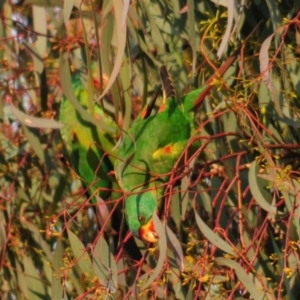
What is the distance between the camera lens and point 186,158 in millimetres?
1917

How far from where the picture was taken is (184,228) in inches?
93.7

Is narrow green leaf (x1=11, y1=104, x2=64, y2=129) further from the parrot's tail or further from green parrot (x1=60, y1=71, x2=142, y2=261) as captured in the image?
green parrot (x1=60, y1=71, x2=142, y2=261)

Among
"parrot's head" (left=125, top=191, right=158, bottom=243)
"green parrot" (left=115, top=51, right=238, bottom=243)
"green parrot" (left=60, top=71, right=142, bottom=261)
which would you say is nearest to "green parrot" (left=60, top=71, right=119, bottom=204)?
"green parrot" (left=60, top=71, right=142, bottom=261)

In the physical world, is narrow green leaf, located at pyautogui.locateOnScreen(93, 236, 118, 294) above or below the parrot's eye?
above

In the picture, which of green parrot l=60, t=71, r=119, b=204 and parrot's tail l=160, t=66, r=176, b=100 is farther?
green parrot l=60, t=71, r=119, b=204

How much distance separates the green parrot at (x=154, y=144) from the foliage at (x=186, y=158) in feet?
0.19

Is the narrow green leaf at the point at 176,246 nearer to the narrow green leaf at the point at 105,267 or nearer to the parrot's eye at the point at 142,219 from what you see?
the narrow green leaf at the point at 105,267

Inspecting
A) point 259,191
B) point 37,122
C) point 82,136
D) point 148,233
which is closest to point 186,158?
point 259,191

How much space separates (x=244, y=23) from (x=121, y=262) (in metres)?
0.70

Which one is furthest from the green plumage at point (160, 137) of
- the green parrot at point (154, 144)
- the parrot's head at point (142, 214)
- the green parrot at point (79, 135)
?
the green parrot at point (79, 135)

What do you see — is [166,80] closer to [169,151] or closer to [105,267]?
[169,151]

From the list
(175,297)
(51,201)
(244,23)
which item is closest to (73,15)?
(244,23)

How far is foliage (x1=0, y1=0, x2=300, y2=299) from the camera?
181cm

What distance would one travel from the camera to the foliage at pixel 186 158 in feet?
5.94
